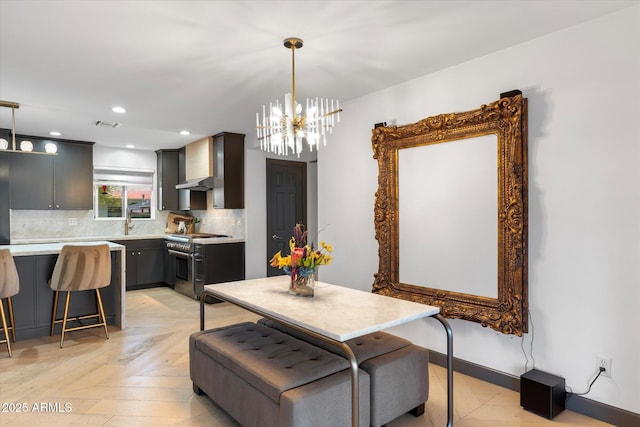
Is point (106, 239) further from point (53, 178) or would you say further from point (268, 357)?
point (268, 357)

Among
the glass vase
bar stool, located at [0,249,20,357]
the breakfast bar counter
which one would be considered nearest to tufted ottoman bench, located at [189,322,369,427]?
the glass vase

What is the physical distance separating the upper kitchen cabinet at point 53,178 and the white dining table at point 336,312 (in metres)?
4.65

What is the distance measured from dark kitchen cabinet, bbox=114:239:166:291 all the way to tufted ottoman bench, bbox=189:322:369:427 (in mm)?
4333

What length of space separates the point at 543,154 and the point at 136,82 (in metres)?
3.43

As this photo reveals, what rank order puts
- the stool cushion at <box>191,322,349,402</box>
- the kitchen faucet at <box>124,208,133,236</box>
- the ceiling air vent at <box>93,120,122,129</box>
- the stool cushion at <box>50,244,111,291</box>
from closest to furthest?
the stool cushion at <box>191,322,349,402</box>
the stool cushion at <box>50,244,111,291</box>
the ceiling air vent at <box>93,120,122,129</box>
the kitchen faucet at <box>124,208,133,236</box>

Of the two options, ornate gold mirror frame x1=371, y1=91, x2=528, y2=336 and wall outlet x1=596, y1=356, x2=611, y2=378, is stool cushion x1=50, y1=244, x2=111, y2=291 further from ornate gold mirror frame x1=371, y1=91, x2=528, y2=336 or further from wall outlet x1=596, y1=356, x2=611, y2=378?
wall outlet x1=596, y1=356, x2=611, y2=378

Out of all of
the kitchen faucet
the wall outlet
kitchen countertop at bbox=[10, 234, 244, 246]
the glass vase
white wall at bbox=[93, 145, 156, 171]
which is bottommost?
the wall outlet

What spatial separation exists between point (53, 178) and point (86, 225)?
963 mm

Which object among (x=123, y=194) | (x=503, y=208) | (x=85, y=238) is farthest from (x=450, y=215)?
(x=123, y=194)

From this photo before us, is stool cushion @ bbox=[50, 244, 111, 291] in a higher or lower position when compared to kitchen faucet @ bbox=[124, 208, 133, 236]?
lower

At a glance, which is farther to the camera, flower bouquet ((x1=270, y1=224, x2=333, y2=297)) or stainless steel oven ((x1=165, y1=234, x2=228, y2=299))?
stainless steel oven ((x1=165, y1=234, x2=228, y2=299))

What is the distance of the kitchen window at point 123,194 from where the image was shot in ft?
22.3

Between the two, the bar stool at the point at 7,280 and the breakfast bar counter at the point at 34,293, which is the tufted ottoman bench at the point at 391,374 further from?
the breakfast bar counter at the point at 34,293

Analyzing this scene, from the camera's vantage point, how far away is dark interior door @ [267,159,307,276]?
20.4 feet
